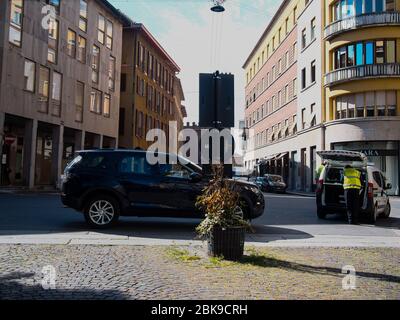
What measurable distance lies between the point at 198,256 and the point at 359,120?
27692mm

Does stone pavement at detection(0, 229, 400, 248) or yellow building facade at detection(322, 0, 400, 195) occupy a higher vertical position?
yellow building facade at detection(322, 0, 400, 195)

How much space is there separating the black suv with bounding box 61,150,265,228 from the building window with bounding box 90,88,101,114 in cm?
2296

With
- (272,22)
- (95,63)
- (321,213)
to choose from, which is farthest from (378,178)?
(272,22)

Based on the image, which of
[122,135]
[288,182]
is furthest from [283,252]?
[288,182]

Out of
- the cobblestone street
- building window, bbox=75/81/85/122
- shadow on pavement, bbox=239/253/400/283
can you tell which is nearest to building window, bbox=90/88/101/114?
building window, bbox=75/81/85/122

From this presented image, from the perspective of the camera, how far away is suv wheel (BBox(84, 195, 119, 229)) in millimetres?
10891

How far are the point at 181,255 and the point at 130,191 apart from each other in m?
3.63

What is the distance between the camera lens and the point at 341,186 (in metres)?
14.4

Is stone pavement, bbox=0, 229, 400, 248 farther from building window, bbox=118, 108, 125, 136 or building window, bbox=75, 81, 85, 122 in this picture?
building window, bbox=118, 108, 125, 136

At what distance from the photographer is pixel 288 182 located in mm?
46438

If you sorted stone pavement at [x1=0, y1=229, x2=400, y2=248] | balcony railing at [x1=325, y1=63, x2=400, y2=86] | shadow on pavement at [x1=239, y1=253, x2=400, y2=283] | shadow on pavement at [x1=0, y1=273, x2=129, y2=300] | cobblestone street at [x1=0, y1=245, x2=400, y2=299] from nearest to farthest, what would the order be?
shadow on pavement at [x1=0, y1=273, x2=129, y2=300] < cobblestone street at [x1=0, y1=245, x2=400, y2=299] < shadow on pavement at [x1=239, y1=253, x2=400, y2=283] < stone pavement at [x1=0, y1=229, x2=400, y2=248] < balcony railing at [x1=325, y1=63, x2=400, y2=86]

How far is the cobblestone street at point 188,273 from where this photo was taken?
531 cm
